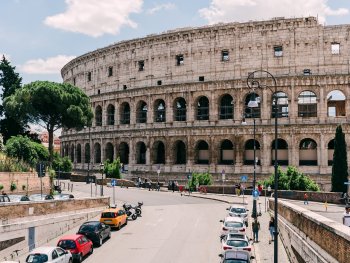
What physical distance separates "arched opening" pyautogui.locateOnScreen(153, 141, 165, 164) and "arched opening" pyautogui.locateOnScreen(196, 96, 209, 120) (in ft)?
22.9

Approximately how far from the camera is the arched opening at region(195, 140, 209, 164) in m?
55.8

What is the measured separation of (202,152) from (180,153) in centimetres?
393

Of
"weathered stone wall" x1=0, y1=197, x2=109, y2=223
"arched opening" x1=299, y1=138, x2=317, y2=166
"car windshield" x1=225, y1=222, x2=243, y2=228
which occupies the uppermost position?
"arched opening" x1=299, y1=138, x2=317, y2=166

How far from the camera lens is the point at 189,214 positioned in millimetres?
33156

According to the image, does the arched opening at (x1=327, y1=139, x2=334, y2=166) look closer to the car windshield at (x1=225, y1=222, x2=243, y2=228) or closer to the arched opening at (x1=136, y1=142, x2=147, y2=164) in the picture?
the arched opening at (x1=136, y1=142, x2=147, y2=164)

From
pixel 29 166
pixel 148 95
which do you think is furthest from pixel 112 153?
pixel 29 166

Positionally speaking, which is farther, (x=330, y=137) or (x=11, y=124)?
(x=11, y=124)

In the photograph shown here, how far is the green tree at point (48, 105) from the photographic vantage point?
50.2m

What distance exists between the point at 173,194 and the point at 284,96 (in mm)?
17746

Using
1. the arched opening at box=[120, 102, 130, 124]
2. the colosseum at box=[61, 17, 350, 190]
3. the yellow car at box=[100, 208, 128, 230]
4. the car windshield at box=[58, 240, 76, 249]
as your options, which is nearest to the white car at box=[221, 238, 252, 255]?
the car windshield at box=[58, 240, 76, 249]

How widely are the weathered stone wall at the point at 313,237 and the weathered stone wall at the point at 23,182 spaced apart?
23.2m

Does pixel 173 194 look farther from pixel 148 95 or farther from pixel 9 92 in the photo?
pixel 9 92

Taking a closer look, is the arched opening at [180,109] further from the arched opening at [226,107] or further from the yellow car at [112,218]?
the yellow car at [112,218]

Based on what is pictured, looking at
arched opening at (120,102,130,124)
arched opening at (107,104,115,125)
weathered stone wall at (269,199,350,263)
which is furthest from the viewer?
arched opening at (107,104,115,125)
